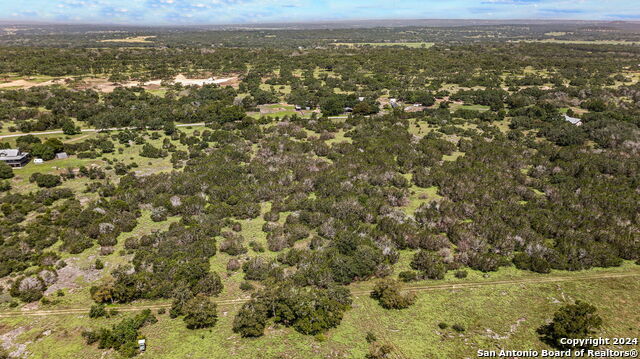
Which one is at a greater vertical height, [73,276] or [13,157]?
[13,157]

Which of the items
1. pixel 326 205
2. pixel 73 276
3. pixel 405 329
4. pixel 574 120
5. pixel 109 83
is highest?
pixel 109 83

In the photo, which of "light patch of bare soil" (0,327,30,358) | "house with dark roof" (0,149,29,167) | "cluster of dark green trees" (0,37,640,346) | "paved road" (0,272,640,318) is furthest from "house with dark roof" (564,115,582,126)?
"house with dark roof" (0,149,29,167)

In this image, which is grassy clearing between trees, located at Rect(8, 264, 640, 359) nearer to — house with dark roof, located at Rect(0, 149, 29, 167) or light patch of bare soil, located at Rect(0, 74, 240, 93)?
house with dark roof, located at Rect(0, 149, 29, 167)

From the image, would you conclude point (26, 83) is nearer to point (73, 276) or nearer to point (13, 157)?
point (13, 157)

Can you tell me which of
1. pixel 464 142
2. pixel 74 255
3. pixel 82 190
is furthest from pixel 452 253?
pixel 82 190

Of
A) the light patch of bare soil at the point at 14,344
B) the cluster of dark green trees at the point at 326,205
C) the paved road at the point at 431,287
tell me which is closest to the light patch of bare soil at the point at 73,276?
the cluster of dark green trees at the point at 326,205

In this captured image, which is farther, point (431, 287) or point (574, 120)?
point (574, 120)

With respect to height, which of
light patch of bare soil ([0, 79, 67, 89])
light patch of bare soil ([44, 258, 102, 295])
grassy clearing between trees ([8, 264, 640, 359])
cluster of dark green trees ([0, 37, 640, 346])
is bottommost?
grassy clearing between trees ([8, 264, 640, 359])

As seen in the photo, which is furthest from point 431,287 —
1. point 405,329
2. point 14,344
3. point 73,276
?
point 73,276

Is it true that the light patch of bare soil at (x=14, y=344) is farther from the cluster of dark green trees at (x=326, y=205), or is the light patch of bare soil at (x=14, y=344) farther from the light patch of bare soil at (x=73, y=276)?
the light patch of bare soil at (x=73, y=276)
